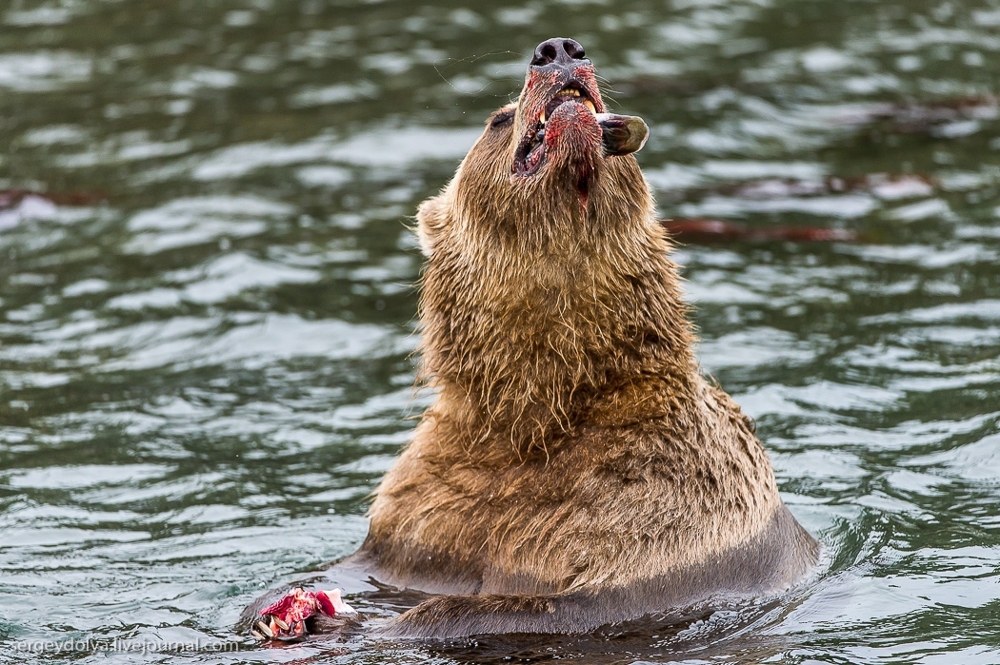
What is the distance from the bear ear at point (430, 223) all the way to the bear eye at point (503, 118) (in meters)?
0.53

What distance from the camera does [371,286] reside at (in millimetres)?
11156

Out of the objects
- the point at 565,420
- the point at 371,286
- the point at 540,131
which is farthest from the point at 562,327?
the point at 371,286

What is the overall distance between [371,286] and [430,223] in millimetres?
4195

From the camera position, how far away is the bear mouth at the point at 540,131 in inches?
237

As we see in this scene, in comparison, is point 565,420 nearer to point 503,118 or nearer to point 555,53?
point 503,118

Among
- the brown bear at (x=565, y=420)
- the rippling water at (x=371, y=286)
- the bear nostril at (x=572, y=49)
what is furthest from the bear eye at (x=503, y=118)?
the rippling water at (x=371, y=286)

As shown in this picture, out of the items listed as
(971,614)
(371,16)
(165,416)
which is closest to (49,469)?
(165,416)

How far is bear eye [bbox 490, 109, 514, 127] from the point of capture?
6.48 metres

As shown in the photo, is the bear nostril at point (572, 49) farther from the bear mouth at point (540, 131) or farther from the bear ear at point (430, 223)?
the bear ear at point (430, 223)

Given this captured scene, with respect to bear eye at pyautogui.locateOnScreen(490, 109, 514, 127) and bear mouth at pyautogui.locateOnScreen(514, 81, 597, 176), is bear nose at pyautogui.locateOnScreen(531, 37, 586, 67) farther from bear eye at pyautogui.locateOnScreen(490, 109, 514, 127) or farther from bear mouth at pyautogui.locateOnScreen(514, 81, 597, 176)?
bear eye at pyautogui.locateOnScreen(490, 109, 514, 127)

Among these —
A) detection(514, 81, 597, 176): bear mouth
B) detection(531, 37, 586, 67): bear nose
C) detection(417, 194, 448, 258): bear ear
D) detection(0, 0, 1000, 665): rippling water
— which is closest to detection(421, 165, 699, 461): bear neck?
detection(514, 81, 597, 176): bear mouth

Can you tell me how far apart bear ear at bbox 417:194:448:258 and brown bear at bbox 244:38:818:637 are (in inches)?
A: 6.5

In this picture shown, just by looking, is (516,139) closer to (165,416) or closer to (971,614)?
(971,614)

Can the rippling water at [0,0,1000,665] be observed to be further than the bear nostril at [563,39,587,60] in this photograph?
Yes
